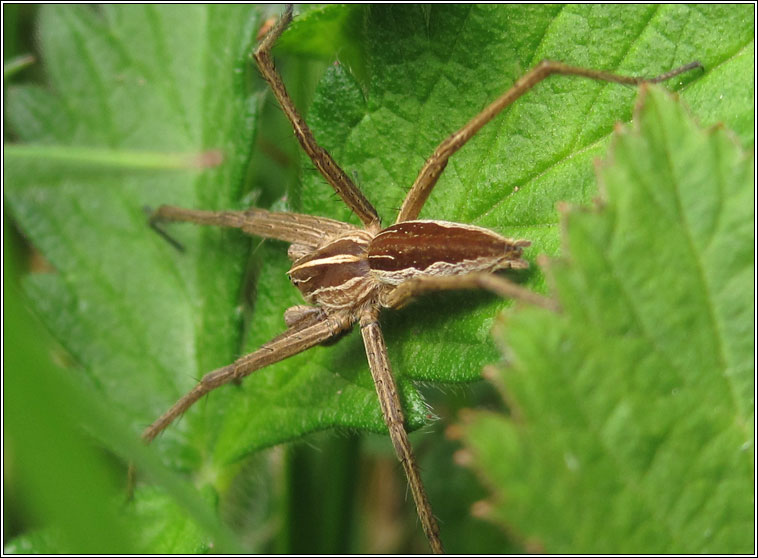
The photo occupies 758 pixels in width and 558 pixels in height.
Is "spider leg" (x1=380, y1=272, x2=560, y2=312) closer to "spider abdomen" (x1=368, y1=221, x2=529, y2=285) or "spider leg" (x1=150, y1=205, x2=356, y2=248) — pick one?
"spider abdomen" (x1=368, y1=221, x2=529, y2=285)

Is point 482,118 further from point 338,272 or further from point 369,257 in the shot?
point 338,272

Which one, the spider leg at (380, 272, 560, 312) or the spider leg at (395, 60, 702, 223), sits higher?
the spider leg at (395, 60, 702, 223)

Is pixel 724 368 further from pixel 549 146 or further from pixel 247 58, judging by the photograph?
pixel 247 58

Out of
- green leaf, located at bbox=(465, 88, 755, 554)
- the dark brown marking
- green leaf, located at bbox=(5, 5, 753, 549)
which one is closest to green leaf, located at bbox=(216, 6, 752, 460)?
green leaf, located at bbox=(5, 5, 753, 549)

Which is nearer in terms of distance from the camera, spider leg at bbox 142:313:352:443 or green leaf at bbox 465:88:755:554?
green leaf at bbox 465:88:755:554

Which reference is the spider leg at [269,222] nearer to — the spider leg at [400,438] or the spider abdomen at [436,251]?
the spider abdomen at [436,251]

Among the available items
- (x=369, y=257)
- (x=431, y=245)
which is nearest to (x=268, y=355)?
(x=369, y=257)

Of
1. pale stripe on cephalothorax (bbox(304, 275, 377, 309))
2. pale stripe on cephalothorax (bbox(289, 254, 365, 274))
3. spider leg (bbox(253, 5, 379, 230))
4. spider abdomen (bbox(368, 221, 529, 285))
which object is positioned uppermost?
spider leg (bbox(253, 5, 379, 230))
